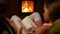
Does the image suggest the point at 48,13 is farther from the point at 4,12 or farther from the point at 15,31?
the point at 4,12

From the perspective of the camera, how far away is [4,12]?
4.75 meters

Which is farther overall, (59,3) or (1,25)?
(1,25)

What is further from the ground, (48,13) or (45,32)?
(48,13)

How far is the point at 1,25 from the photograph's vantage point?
2.18 meters

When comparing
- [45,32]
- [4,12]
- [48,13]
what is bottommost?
[4,12]

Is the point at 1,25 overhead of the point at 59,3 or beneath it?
beneath

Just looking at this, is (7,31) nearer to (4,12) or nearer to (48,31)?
(48,31)

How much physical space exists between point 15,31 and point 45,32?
1.06 m

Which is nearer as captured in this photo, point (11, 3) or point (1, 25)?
point (1, 25)

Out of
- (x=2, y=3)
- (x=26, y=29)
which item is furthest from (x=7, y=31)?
(x=2, y=3)

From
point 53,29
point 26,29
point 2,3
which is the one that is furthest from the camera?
point 2,3

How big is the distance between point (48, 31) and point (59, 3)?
159 millimetres

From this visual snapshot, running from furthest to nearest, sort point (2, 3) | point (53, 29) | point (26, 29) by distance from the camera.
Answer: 1. point (2, 3)
2. point (26, 29)
3. point (53, 29)

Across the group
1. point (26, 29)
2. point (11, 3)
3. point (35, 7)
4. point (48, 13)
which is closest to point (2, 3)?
point (11, 3)
